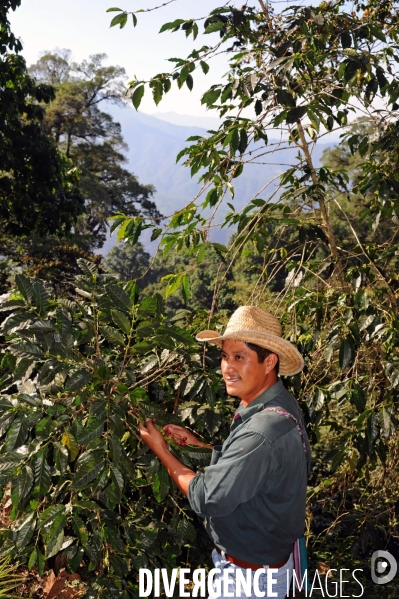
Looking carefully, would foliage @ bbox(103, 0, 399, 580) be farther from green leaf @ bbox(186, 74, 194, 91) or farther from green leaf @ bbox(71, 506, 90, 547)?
green leaf @ bbox(71, 506, 90, 547)

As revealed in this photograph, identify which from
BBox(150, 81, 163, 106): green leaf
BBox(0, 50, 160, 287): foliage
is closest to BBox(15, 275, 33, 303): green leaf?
BBox(150, 81, 163, 106): green leaf

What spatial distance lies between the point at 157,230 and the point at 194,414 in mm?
946

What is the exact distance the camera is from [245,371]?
2.01 m

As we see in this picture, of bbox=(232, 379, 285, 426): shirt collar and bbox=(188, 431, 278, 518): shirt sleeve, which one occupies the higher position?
bbox=(232, 379, 285, 426): shirt collar

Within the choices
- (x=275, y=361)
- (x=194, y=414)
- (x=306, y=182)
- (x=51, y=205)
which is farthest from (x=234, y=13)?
(x=51, y=205)

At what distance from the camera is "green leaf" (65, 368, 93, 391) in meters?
1.98

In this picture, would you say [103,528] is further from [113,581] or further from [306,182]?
[306,182]

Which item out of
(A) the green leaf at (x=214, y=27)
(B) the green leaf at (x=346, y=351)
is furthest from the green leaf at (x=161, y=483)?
(A) the green leaf at (x=214, y=27)

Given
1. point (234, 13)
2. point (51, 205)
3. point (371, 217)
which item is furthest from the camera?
point (51, 205)

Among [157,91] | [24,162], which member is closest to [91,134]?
[24,162]

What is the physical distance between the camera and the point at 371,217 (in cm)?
338

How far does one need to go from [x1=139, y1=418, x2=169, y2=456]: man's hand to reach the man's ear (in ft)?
1.59

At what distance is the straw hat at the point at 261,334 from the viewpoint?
202 centimetres

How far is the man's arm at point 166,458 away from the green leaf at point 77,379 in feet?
1.04
